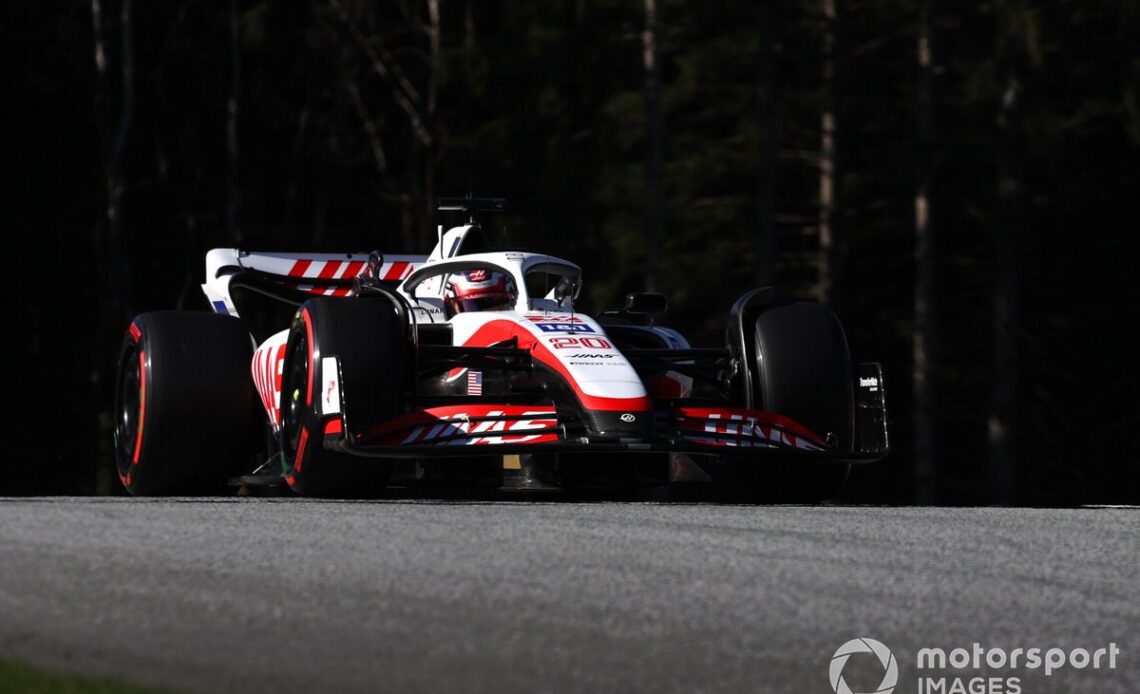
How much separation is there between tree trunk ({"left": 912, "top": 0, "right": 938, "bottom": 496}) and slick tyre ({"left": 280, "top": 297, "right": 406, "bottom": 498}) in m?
18.2

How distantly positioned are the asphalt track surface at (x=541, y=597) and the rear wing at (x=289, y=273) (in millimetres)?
4899

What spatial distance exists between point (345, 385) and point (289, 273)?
12.4ft

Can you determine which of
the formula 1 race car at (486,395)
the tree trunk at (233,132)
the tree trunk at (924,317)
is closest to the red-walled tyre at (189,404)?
the formula 1 race car at (486,395)

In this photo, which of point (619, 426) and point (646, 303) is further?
point (646, 303)

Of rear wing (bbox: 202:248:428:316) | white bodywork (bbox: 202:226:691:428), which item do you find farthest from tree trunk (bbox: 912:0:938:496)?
white bodywork (bbox: 202:226:691:428)

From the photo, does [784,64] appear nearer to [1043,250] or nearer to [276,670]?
[1043,250]

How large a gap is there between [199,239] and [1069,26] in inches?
636

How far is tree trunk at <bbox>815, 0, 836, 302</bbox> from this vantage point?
29.8 m

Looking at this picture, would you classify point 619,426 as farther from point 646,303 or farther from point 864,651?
point 864,651

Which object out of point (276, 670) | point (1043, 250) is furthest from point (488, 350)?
point (1043, 250)

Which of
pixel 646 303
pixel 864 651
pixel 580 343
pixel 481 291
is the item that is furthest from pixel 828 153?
pixel 864 651

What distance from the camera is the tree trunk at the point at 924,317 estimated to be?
2777 cm

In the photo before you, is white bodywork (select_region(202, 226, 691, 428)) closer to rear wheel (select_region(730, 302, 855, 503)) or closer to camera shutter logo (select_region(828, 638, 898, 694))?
rear wheel (select_region(730, 302, 855, 503))

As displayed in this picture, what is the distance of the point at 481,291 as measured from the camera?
11562 mm
